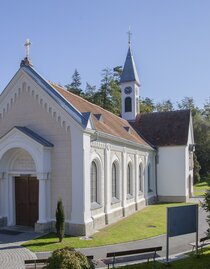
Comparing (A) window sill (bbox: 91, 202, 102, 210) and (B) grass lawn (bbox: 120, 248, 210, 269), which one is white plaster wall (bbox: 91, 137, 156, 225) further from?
(B) grass lawn (bbox: 120, 248, 210, 269)

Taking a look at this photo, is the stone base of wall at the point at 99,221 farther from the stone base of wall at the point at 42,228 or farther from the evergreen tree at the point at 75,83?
the evergreen tree at the point at 75,83

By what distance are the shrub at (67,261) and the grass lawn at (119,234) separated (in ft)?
19.5

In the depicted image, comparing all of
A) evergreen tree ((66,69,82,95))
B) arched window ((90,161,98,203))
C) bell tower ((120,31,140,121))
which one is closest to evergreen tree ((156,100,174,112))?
evergreen tree ((66,69,82,95))

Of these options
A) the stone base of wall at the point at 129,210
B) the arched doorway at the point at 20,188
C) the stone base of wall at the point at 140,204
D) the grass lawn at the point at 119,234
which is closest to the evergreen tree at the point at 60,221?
the grass lawn at the point at 119,234

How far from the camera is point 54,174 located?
19.8 m

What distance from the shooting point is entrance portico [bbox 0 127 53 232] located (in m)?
19.5

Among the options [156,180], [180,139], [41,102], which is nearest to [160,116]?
[180,139]

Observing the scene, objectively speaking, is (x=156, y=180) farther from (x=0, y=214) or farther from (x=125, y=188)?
(x=0, y=214)

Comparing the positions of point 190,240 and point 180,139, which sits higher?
point 180,139

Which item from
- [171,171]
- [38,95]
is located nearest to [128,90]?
[171,171]

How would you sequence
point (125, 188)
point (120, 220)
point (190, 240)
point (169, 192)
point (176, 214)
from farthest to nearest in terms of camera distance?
point (169, 192)
point (125, 188)
point (120, 220)
point (190, 240)
point (176, 214)

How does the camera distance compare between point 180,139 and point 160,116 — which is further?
point 160,116

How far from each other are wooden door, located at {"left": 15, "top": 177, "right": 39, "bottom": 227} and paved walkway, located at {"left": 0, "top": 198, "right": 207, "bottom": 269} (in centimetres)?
141

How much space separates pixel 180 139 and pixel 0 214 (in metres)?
21.7
